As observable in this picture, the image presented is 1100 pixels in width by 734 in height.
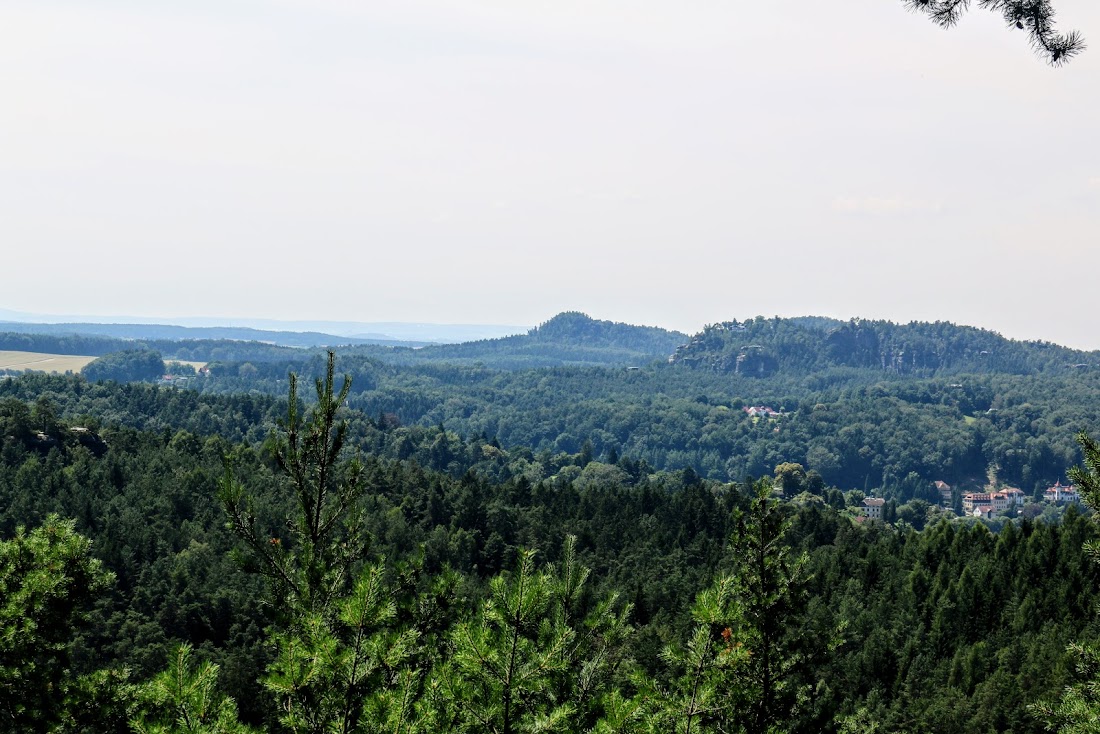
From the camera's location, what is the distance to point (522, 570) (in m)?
13.6

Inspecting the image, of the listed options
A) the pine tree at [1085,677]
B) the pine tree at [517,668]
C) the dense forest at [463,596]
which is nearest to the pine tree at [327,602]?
the dense forest at [463,596]

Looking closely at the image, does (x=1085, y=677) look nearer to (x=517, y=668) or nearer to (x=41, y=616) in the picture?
(x=517, y=668)

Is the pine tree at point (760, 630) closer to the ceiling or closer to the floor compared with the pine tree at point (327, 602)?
closer to the floor

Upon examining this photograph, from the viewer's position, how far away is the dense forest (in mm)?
13188

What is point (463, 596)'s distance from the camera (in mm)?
22188

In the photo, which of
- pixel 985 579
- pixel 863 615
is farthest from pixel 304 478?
pixel 985 579

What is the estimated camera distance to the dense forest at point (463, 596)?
13.2m

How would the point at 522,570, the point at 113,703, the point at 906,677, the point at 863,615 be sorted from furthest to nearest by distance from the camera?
the point at 863,615 → the point at 906,677 → the point at 113,703 → the point at 522,570

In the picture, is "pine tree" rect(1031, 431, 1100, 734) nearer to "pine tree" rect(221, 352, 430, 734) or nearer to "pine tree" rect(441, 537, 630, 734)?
"pine tree" rect(441, 537, 630, 734)

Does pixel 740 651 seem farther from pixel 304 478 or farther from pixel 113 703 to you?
pixel 113 703

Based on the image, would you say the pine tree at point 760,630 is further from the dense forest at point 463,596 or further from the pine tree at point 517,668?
the pine tree at point 517,668

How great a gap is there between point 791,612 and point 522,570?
31.6 feet

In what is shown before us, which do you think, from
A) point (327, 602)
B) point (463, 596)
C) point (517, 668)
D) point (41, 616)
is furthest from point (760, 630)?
point (41, 616)

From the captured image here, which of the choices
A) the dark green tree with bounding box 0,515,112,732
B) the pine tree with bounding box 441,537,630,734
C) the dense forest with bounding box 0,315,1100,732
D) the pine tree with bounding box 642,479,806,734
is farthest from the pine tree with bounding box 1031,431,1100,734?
the dark green tree with bounding box 0,515,112,732
